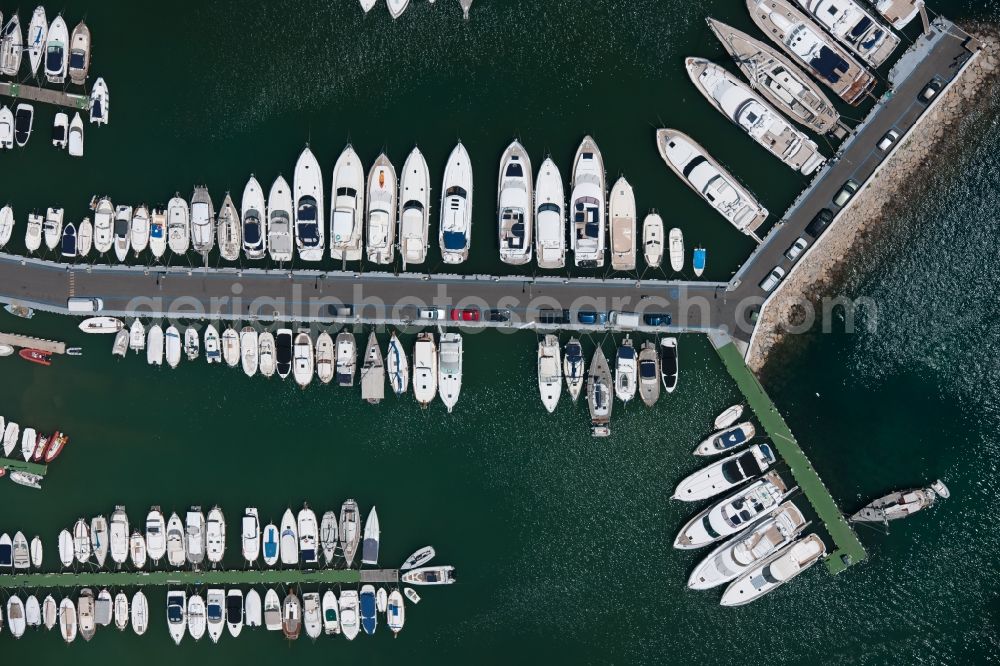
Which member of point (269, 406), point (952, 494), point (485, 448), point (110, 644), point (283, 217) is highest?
point (283, 217)

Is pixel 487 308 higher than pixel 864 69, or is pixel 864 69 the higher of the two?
pixel 864 69

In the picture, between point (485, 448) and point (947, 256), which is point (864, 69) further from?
point (485, 448)

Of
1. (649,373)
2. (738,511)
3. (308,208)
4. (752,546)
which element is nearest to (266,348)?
(308,208)

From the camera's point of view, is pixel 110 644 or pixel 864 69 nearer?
pixel 864 69

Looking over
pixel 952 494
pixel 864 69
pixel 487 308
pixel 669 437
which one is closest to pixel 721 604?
pixel 669 437

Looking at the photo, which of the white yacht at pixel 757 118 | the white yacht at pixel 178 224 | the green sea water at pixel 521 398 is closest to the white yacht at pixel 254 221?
the green sea water at pixel 521 398

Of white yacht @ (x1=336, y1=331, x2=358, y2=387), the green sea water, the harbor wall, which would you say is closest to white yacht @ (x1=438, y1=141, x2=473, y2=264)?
the green sea water

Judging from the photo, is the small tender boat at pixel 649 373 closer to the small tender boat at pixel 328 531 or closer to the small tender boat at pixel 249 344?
the small tender boat at pixel 328 531
